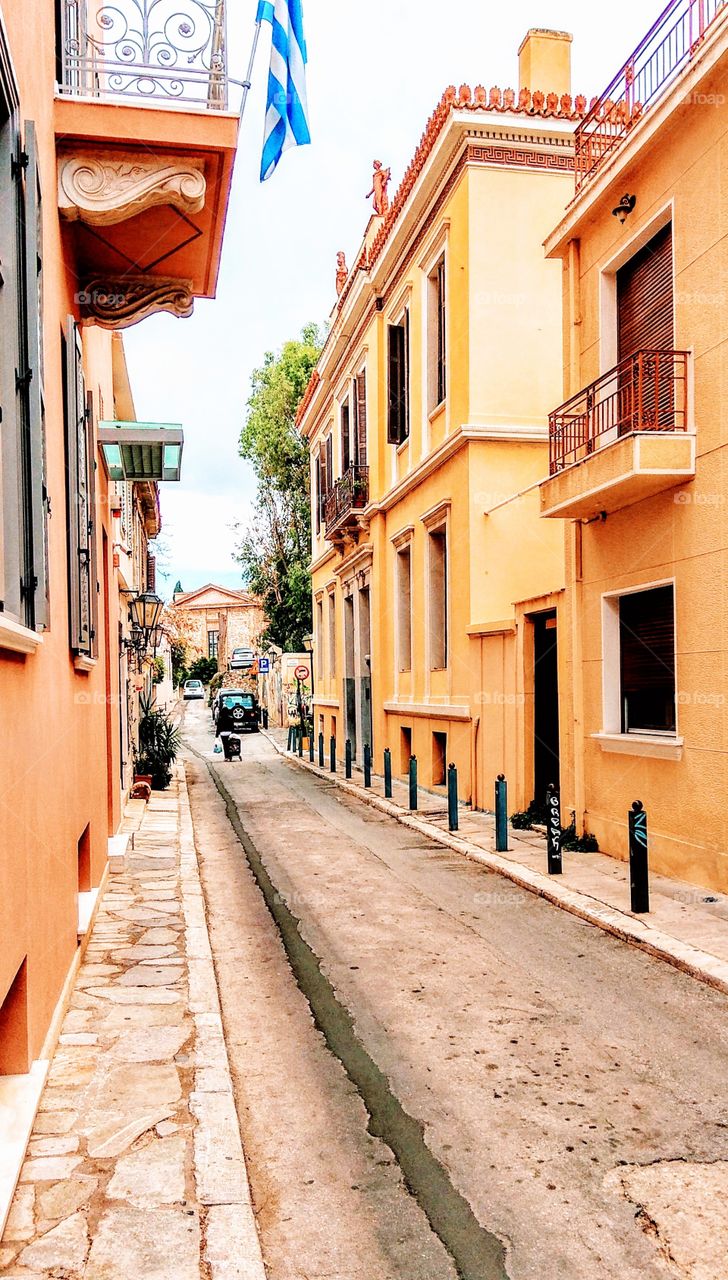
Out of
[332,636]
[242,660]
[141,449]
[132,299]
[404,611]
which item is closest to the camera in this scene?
[132,299]

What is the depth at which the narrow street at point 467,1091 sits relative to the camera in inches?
142

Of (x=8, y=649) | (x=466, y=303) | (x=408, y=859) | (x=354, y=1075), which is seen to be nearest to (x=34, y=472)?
(x=8, y=649)

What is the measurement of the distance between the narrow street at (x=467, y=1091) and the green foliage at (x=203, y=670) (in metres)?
76.7

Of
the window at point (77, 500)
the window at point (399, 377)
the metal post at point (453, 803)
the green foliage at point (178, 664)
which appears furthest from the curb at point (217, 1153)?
the green foliage at point (178, 664)

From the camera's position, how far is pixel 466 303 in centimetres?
1608

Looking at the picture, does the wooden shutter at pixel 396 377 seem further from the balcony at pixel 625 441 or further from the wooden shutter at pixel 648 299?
the wooden shutter at pixel 648 299

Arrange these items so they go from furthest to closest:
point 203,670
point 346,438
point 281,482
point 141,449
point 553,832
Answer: point 203,670, point 281,482, point 346,438, point 141,449, point 553,832

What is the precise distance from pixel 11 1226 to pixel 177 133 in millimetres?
5673

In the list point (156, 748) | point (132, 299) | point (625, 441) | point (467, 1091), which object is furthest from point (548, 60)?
point (467, 1091)

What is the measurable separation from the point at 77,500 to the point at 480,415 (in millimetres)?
10229

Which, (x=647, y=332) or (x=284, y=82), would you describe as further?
(x=647, y=332)

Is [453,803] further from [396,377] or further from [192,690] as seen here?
[192,690]

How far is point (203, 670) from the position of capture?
281 feet

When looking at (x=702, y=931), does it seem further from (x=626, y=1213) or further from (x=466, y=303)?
(x=466, y=303)
